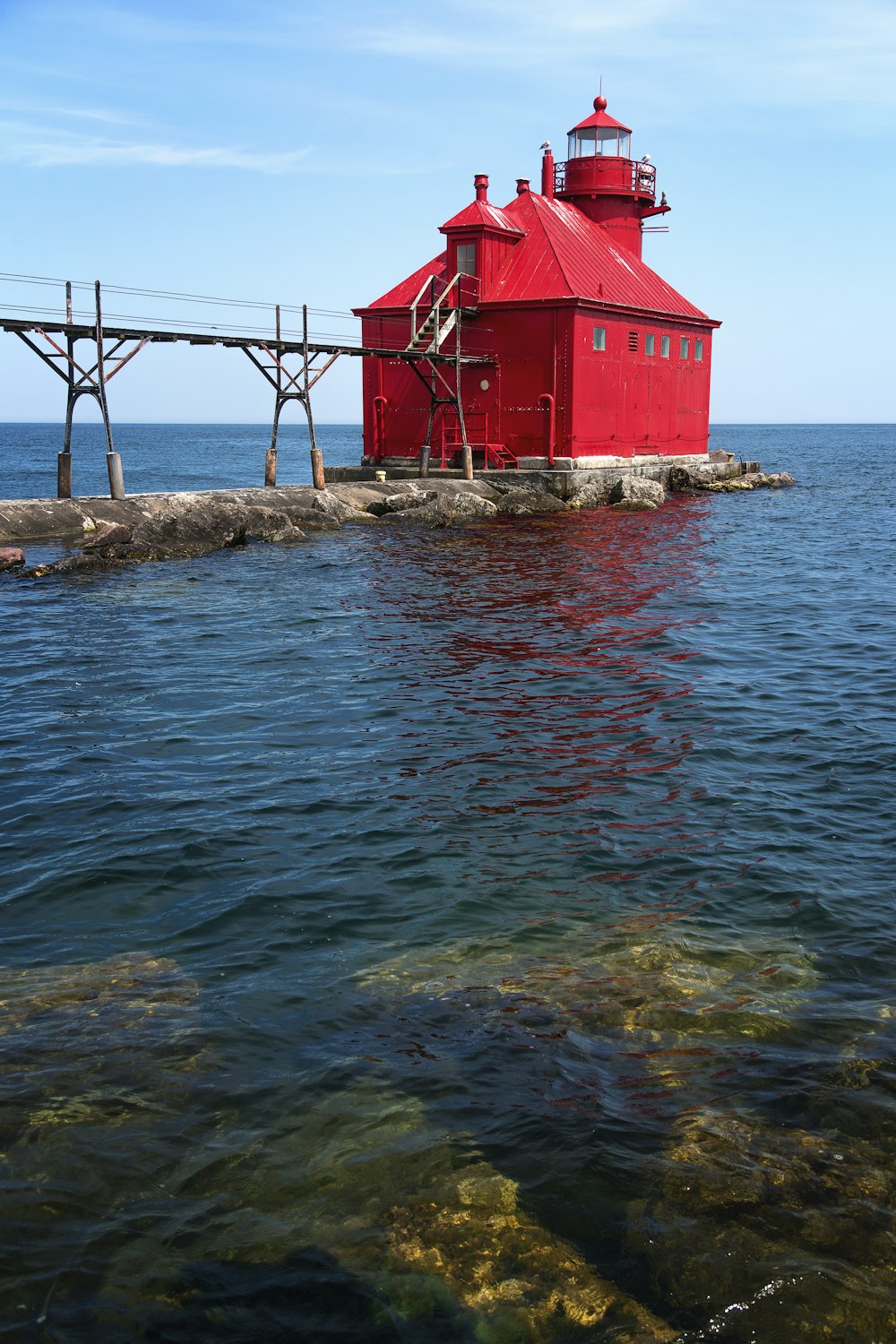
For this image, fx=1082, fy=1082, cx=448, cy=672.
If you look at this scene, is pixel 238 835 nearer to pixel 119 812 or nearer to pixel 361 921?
pixel 119 812

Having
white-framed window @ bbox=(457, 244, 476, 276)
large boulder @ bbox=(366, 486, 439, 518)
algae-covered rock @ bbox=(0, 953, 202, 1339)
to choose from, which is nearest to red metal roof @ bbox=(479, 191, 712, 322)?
white-framed window @ bbox=(457, 244, 476, 276)

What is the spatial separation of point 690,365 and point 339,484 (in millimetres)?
16784

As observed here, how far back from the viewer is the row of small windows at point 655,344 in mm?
32656

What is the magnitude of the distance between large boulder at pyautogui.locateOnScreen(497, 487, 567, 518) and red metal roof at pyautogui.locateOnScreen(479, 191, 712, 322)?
224 inches

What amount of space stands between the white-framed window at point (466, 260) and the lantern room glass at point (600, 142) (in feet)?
27.1

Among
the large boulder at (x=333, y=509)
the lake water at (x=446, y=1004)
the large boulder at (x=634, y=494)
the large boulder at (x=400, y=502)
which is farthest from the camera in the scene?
the large boulder at (x=634, y=494)

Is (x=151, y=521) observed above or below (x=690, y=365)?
below

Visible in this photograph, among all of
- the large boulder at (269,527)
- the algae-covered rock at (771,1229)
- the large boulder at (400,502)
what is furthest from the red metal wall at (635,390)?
the algae-covered rock at (771,1229)

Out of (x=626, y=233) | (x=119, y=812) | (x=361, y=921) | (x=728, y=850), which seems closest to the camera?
(x=361, y=921)

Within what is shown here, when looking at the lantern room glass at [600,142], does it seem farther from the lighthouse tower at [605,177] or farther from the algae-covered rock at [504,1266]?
the algae-covered rock at [504,1266]

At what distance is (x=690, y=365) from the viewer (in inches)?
1561

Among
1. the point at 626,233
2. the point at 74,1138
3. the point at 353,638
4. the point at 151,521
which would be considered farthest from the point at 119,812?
the point at 626,233

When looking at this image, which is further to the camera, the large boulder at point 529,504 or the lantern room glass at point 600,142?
the lantern room glass at point 600,142

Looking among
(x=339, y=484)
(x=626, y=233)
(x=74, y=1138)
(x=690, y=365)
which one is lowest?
(x=74, y=1138)
